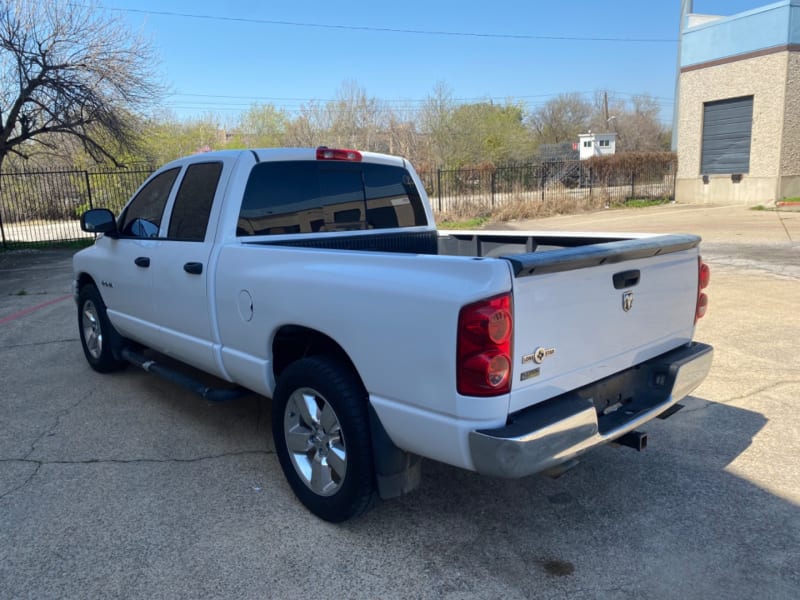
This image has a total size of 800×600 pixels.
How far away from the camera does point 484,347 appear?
2.49m

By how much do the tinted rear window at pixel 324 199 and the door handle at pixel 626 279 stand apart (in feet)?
6.85

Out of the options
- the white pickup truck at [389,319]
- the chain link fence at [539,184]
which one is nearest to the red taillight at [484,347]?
the white pickup truck at [389,319]

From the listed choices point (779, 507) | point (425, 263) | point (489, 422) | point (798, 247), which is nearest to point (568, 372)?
point (489, 422)

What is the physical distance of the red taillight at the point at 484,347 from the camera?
247 centimetres

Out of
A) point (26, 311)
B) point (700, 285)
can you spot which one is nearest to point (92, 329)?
point (26, 311)

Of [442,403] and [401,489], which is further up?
[442,403]

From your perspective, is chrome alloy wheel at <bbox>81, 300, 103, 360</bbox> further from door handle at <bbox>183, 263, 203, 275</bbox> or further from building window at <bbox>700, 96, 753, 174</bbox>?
building window at <bbox>700, 96, 753, 174</bbox>

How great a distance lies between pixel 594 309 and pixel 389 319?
941mm

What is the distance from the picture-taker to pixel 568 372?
9.23ft

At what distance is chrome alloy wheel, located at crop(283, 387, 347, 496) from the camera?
3.22m

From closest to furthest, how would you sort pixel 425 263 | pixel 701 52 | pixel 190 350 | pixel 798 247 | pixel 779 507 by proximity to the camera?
pixel 425 263, pixel 779 507, pixel 190 350, pixel 798 247, pixel 701 52

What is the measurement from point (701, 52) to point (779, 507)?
26.3 m

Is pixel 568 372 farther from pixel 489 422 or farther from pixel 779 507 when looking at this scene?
pixel 779 507

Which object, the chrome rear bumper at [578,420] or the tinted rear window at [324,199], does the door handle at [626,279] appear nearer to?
the chrome rear bumper at [578,420]
